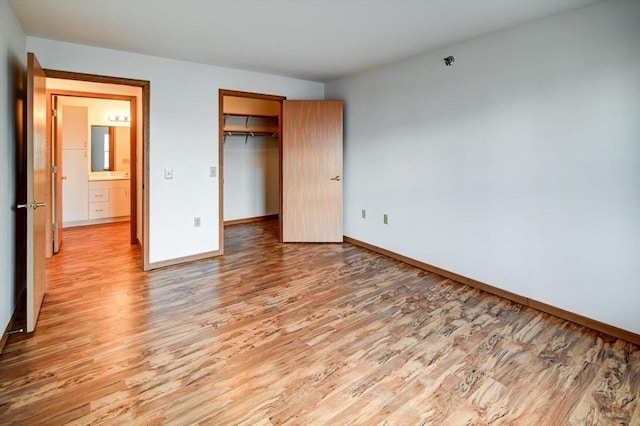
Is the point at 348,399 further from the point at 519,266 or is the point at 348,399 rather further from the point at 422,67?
the point at 422,67

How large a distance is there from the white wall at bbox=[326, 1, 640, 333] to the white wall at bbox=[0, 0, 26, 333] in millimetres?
3577

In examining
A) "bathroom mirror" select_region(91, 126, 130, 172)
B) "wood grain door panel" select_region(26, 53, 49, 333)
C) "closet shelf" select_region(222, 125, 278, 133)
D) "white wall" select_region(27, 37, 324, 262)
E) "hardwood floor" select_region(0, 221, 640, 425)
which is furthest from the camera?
"bathroom mirror" select_region(91, 126, 130, 172)

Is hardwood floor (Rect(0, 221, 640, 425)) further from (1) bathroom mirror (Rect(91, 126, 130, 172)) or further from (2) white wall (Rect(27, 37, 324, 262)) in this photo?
(1) bathroom mirror (Rect(91, 126, 130, 172))

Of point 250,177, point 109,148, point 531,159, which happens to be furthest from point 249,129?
point 531,159

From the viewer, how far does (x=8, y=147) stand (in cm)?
257

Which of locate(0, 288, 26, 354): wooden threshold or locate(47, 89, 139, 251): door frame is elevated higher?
locate(47, 89, 139, 251): door frame

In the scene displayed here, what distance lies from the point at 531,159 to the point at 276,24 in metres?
2.39

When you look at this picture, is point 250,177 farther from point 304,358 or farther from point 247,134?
point 304,358

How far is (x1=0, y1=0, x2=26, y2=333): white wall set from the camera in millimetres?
2359

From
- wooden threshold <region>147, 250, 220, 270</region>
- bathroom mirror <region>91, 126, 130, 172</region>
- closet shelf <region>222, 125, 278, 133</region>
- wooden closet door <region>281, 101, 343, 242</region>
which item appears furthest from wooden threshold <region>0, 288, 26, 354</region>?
bathroom mirror <region>91, 126, 130, 172</region>

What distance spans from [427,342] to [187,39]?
331 cm

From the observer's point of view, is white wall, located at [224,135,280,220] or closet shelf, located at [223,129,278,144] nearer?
closet shelf, located at [223,129,278,144]

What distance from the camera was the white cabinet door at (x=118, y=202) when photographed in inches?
258

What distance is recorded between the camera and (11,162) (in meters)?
2.65
